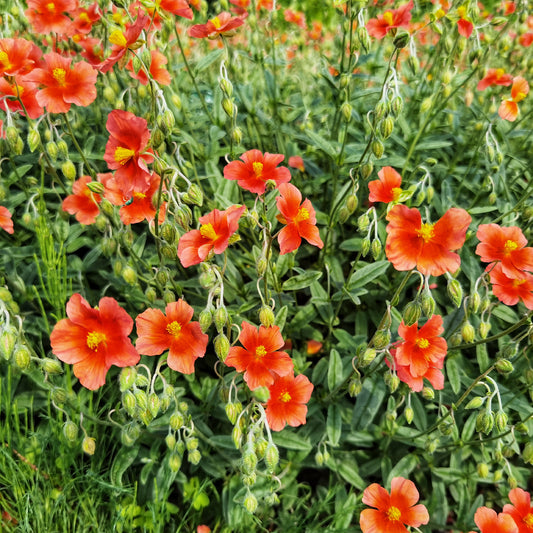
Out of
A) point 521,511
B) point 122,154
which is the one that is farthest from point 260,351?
point 521,511

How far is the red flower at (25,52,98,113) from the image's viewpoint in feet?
5.43

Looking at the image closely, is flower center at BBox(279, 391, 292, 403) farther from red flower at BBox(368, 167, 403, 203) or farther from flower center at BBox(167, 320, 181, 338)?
red flower at BBox(368, 167, 403, 203)

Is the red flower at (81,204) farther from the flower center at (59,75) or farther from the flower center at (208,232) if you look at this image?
the flower center at (208,232)

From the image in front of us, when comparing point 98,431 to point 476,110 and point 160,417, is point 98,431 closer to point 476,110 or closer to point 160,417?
point 160,417

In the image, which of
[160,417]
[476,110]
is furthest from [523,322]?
[476,110]

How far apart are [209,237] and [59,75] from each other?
2.98 feet

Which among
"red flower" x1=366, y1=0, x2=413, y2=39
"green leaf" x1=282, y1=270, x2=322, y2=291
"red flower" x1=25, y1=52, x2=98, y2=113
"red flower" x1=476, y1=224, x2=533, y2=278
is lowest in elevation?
"green leaf" x1=282, y1=270, x2=322, y2=291

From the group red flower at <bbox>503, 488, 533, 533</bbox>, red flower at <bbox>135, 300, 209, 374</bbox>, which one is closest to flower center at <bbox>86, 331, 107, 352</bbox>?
red flower at <bbox>135, 300, 209, 374</bbox>

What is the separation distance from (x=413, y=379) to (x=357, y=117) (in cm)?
152

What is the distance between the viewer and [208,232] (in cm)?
138

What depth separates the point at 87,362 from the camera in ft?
4.88

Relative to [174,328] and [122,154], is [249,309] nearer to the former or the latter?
[174,328]

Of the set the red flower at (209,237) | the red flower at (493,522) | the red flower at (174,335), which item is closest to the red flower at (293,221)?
the red flower at (209,237)

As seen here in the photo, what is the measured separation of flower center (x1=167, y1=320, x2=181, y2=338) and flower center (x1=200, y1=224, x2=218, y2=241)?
0.98 feet
